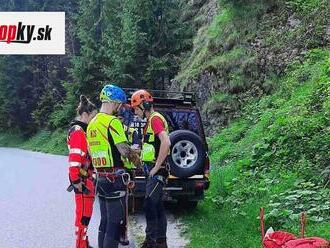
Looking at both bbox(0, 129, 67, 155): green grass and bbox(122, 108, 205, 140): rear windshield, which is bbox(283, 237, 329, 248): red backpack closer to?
bbox(122, 108, 205, 140): rear windshield

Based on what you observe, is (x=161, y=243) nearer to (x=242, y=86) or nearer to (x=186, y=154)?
(x=186, y=154)

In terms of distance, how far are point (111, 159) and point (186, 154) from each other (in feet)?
11.9

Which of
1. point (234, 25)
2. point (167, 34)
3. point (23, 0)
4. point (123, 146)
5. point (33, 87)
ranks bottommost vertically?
point (123, 146)

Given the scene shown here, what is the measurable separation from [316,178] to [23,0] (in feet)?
149

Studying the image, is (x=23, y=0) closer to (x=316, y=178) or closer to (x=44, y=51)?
(x=44, y=51)

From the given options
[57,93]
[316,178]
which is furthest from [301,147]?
[57,93]

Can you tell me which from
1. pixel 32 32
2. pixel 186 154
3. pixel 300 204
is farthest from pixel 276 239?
pixel 32 32

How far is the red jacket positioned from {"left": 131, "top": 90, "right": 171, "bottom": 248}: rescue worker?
76cm

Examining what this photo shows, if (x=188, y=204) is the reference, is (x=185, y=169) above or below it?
above

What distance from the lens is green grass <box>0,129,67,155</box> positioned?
113 feet

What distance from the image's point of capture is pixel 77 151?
6613mm

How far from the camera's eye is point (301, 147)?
975 cm

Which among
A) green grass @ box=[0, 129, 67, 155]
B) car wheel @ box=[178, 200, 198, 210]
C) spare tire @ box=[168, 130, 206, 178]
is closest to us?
spare tire @ box=[168, 130, 206, 178]

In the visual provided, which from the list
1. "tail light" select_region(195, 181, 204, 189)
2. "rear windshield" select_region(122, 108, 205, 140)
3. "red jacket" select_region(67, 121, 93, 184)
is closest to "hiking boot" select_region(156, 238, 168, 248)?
"red jacket" select_region(67, 121, 93, 184)
